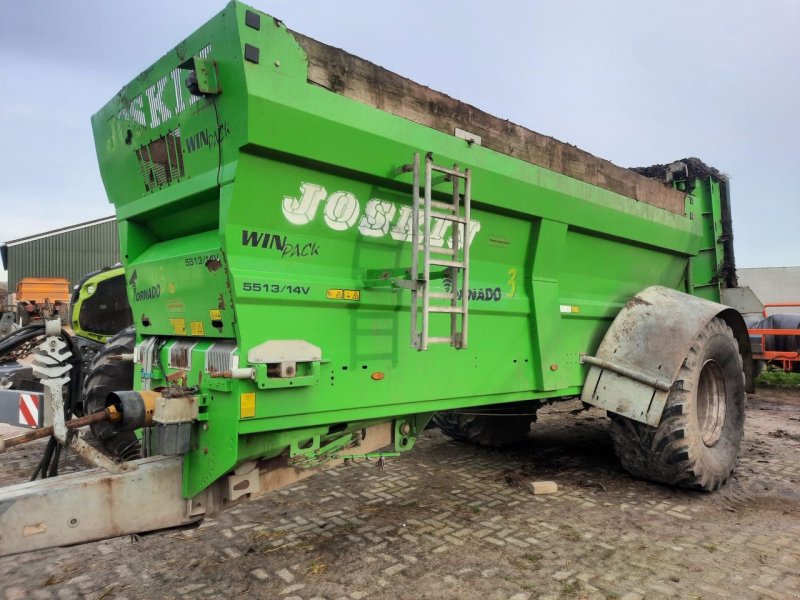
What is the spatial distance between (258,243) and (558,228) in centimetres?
245

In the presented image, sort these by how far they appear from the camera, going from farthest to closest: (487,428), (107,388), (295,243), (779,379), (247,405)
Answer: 1. (779,379)
2. (487,428)
3. (107,388)
4. (295,243)
5. (247,405)

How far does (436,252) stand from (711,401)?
3.47 m

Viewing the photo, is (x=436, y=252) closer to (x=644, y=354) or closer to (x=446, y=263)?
(x=446, y=263)

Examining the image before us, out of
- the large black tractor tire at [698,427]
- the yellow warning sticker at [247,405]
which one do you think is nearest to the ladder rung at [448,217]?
the yellow warning sticker at [247,405]

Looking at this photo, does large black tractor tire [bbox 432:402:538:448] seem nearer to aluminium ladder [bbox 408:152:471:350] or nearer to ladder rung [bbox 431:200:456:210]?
aluminium ladder [bbox 408:152:471:350]

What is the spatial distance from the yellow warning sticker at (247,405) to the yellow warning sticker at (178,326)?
2.55ft

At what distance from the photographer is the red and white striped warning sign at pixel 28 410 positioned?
260 centimetres

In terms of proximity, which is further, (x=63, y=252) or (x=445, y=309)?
(x=63, y=252)

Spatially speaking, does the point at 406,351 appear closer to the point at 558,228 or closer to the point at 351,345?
the point at 351,345

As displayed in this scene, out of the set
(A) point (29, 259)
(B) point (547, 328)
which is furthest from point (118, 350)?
(A) point (29, 259)

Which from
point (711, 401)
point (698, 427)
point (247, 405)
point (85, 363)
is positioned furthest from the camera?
point (85, 363)

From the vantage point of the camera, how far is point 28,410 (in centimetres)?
264

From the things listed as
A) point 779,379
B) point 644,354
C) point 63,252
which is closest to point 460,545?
point 644,354

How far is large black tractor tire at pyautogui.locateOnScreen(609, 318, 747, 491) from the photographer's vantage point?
446 cm
